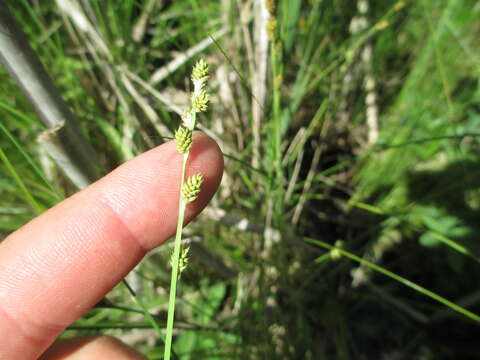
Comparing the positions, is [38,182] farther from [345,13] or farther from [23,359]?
[345,13]

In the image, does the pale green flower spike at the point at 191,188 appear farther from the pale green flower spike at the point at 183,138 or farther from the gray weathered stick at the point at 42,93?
the gray weathered stick at the point at 42,93

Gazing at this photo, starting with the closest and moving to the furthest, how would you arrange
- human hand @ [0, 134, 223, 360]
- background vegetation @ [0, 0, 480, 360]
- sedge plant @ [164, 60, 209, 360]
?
sedge plant @ [164, 60, 209, 360] → human hand @ [0, 134, 223, 360] → background vegetation @ [0, 0, 480, 360]

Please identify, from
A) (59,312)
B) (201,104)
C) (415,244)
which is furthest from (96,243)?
(415,244)

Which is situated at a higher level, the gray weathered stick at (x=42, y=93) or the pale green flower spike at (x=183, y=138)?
the gray weathered stick at (x=42, y=93)

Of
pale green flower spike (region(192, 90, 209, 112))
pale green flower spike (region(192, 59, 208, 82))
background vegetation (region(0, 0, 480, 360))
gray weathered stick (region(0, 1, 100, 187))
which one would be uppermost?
gray weathered stick (region(0, 1, 100, 187))

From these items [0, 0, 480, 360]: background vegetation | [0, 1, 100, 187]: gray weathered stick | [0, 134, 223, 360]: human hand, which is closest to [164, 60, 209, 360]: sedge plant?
[0, 134, 223, 360]: human hand

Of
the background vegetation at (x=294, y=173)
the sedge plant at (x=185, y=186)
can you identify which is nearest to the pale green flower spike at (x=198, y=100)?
the sedge plant at (x=185, y=186)

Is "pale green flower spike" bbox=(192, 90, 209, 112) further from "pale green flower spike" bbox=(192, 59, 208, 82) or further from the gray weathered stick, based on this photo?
the gray weathered stick
